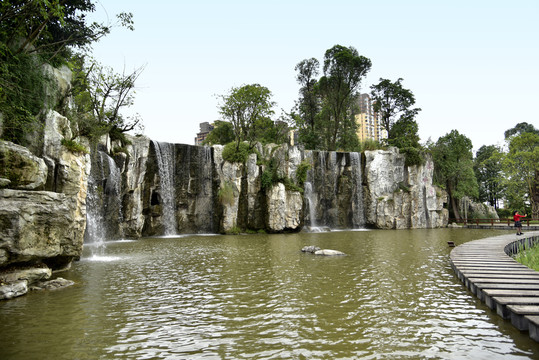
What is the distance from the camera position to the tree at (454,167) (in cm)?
4569

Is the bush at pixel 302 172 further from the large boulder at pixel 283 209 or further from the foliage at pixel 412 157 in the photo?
the foliage at pixel 412 157

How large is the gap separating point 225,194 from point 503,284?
23228 mm

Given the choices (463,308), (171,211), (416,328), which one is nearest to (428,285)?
(463,308)

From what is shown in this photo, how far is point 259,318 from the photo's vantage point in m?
6.70

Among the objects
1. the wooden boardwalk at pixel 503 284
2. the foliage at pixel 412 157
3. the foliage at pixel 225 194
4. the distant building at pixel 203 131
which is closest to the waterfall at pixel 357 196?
the foliage at pixel 412 157

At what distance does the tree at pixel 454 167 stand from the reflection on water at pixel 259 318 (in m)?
39.4

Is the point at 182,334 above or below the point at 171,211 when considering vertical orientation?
below

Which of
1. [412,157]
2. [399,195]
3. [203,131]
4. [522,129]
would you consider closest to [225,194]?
[399,195]

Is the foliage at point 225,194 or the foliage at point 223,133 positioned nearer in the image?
the foliage at point 225,194

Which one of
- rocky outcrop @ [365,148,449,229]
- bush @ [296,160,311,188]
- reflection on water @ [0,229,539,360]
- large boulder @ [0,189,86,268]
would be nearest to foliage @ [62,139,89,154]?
large boulder @ [0,189,86,268]

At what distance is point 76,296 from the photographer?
324 inches

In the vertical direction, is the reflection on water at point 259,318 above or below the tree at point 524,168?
below

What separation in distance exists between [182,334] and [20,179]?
22.5 feet

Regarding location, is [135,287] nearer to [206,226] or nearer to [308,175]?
[206,226]
